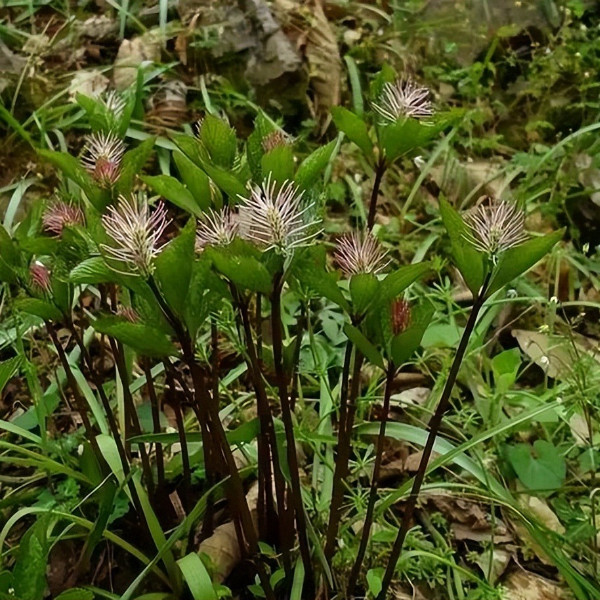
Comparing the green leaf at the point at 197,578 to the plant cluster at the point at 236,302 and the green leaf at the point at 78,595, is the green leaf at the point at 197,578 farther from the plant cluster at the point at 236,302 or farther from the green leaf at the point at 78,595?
the green leaf at the point at 78,595

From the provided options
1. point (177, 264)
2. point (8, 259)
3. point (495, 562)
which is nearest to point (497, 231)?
point (177, 264)

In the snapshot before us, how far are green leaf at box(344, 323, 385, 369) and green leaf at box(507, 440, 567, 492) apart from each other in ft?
1.62

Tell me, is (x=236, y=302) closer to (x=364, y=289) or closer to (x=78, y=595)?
(x=364, y=289)

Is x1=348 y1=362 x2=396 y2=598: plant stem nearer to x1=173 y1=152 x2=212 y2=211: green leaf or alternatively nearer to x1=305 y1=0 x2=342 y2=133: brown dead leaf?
x1=173 y1=152 x2=212 y2=211: green leaf

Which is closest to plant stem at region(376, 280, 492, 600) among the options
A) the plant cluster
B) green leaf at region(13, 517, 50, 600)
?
A: the plant cluster

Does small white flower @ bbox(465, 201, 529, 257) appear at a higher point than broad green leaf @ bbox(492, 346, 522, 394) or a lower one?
higher

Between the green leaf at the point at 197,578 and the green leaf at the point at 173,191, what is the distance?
0.36 m

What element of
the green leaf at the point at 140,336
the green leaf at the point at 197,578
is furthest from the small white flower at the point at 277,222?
the green leaf at the point at 197,578

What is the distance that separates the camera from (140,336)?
1.94 ft

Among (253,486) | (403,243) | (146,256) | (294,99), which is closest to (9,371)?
(146,256)

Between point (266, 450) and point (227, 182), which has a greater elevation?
point (227, 182)

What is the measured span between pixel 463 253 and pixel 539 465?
21.5 inches

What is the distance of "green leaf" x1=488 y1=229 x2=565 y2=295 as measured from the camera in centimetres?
58

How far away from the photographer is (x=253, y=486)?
1013 millimetres
